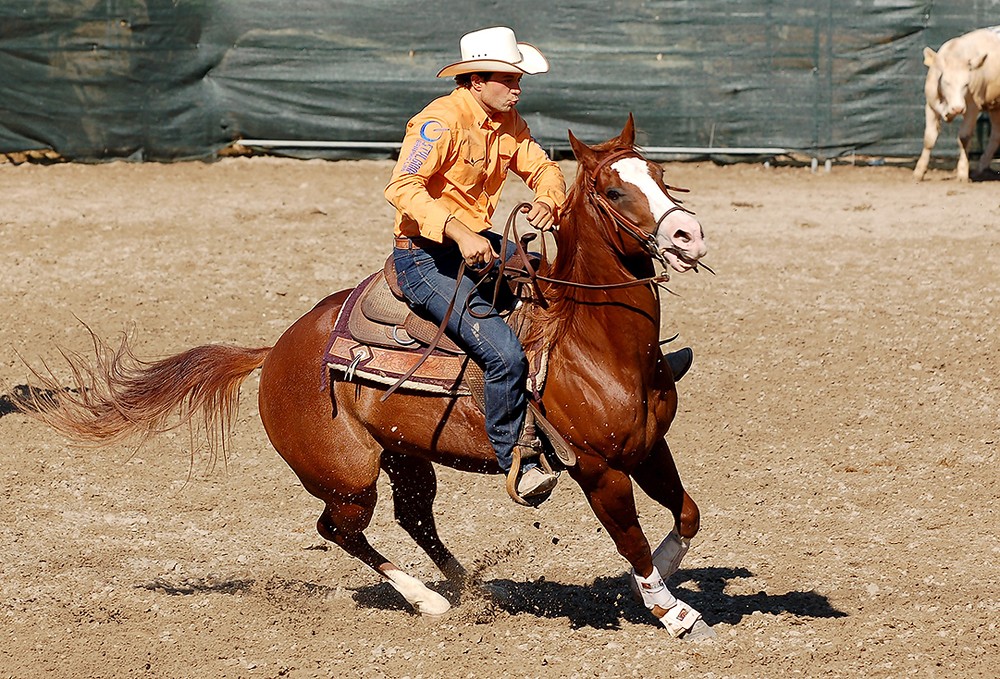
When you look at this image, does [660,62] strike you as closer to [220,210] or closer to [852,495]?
[220,210]

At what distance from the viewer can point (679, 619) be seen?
5.29 m

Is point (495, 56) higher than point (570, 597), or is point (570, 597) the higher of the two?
point (495, 56)

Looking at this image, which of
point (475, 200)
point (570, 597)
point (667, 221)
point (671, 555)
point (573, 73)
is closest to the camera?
point (667, 221)

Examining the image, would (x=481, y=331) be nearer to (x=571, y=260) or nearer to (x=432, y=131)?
(x=571, y=260)

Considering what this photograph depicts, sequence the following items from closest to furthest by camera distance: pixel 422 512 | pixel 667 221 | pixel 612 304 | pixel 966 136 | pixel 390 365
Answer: pixel 667 221, pixel 612 304, pixel 390 365, pixel 422 512, pixel 966 136

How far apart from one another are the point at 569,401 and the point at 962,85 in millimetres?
9911

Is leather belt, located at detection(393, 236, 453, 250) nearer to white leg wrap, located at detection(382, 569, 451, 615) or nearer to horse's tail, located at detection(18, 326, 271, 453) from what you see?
horse's tail, located at detection(18, 326, 271, 453)

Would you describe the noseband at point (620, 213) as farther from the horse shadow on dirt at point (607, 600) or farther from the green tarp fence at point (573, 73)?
the green tarp fence at point (573, 73)

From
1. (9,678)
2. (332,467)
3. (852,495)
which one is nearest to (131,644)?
(9,678)

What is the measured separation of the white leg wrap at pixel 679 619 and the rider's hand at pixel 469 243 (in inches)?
63.4

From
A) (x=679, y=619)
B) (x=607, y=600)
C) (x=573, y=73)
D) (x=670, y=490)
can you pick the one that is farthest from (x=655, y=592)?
(x=573, y=73)

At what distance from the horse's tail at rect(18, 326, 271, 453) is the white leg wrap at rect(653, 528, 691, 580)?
2024 mm

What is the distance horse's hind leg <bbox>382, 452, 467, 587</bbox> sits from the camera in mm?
6113

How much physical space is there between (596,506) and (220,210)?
811 centimetres
